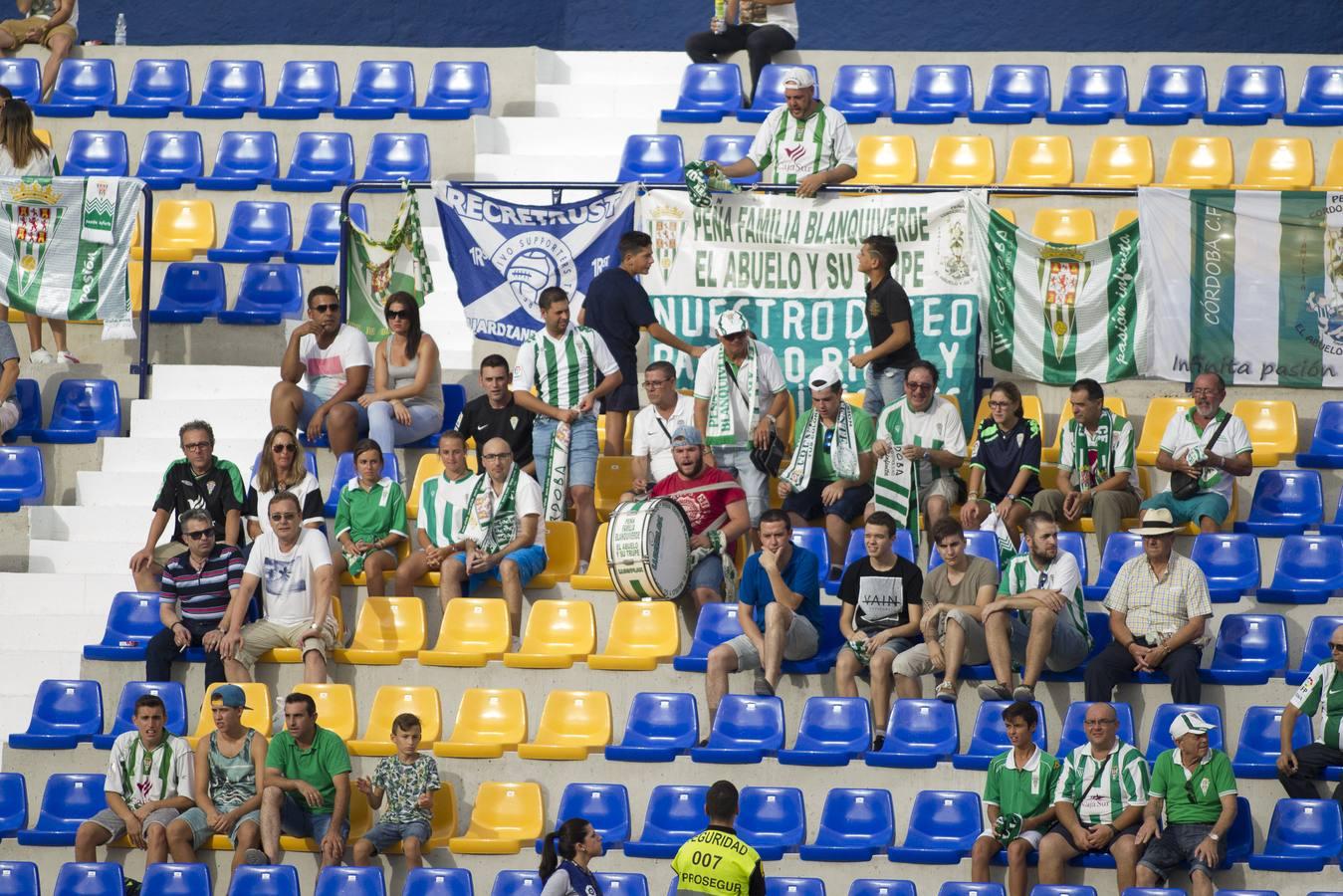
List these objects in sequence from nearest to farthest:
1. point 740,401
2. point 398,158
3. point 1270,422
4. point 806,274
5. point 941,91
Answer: point 740,401
point 1270,422
point 806,274
point 398,158
point 941,91

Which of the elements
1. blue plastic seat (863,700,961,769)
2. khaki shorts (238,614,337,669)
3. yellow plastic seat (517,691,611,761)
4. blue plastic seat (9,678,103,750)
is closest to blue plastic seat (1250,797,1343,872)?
blue plastic seat (863,700,961,769)

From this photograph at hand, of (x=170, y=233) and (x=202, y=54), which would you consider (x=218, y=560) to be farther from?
(x=202, y=54)

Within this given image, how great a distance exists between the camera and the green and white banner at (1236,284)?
13.9m

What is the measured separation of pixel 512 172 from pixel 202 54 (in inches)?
134

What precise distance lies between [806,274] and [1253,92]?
4.37 metres

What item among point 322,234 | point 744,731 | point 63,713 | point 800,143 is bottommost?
point 63,713

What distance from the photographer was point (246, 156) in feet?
56.6

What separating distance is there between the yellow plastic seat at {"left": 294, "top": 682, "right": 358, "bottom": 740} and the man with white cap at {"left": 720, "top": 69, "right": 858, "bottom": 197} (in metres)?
4.47

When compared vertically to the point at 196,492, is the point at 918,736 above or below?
below

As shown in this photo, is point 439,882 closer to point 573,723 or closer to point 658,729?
point 573,723

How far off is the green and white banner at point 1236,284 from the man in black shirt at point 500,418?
153 inches

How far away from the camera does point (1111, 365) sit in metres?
14.1

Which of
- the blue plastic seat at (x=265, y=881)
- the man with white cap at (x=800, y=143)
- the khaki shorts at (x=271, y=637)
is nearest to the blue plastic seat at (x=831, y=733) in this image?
the blue plastic seat at (x=265, y=881)

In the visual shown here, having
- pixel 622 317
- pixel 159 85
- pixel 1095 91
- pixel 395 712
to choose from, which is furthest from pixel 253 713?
pixel 1095 91
